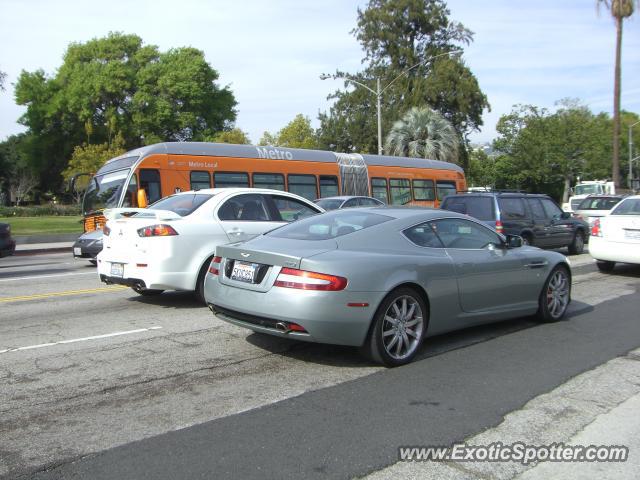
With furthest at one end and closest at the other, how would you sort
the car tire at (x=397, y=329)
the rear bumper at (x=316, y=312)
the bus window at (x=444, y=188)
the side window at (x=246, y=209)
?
the bus window at (x=444, y=188), the side window at (x=246, y=209), the car tire at (x=397, y=329), the rear bumper at (x=316, y=312)

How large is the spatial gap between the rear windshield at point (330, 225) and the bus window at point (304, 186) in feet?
43.5

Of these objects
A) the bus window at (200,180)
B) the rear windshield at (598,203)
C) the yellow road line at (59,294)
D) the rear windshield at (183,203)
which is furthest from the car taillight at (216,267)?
the rear windshield at (598,203)

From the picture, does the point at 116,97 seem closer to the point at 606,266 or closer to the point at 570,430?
the point at 606,266

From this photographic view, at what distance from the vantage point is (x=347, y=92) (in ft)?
177

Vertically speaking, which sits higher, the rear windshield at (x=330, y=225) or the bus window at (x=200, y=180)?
the bus window at (x=200, y=180)

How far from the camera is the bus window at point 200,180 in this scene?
56.2 ft

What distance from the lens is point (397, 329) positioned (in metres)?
5.44

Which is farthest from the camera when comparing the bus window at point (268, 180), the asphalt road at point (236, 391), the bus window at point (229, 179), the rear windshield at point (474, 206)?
the bus window at point (268, 180)

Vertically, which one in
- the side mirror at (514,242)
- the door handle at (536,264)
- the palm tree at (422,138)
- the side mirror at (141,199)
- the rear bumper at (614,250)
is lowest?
the rear bumper at (614,250)

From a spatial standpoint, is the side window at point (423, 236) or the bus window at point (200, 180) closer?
the side window at point (423, 236)

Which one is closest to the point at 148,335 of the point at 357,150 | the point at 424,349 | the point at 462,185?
the point at 424,349

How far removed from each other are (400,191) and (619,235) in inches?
505

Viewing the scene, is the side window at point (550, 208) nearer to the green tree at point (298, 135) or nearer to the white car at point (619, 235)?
the white car at point (619, 235)

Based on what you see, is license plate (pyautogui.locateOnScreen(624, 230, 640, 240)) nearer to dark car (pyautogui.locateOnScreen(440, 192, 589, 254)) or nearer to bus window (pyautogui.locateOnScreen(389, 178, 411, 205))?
dark car (pyautogui.locateOnScreen(440, 192, 589, 254))
